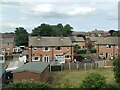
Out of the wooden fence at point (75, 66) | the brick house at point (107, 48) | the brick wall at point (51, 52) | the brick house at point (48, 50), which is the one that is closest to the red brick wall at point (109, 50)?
the brick house at point (107, 48)

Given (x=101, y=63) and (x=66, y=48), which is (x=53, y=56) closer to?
(x=66, y=48)

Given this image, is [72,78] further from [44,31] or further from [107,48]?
[44,31]

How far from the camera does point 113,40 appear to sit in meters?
31.6

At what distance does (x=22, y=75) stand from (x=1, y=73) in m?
1.44

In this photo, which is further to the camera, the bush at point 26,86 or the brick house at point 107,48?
the brick house at point 107,48

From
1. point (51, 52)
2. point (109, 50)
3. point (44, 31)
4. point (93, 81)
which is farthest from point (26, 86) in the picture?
point (44, 31)

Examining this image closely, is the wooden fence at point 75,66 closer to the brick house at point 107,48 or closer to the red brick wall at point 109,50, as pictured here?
the red brick wall at point 109,50

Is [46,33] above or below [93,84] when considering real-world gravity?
above

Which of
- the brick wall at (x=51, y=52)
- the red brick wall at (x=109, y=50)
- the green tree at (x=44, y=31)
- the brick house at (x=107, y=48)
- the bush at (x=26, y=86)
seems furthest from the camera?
the green tree at (x=44, y=31)

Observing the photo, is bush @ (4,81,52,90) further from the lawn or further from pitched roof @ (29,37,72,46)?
pitched roof @ (29,37,72,46)

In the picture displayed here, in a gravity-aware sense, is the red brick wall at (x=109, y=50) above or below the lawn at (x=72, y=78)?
above

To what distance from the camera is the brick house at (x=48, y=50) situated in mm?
27438

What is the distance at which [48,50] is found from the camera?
27703 mm

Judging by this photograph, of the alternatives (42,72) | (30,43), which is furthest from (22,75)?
(30,43)
